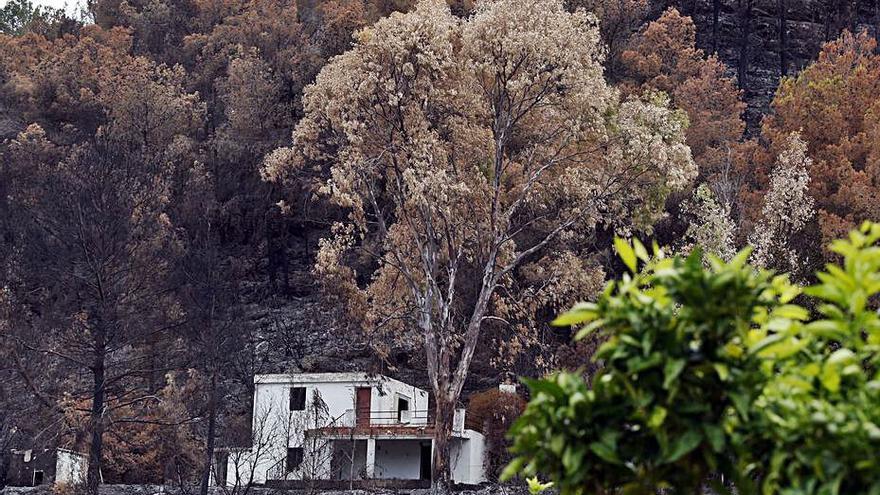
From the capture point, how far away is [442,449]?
27.3 m

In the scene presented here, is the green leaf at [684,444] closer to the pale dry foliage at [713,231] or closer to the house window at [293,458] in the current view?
the pale dry foliage at [713,231]

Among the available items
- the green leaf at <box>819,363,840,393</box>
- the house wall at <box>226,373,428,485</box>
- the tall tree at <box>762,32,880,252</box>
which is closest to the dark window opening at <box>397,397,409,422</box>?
the house wall at <box>226,373,428,485</box>

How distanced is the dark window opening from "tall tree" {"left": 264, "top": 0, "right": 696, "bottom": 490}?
1170 cm

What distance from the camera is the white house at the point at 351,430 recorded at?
39.0 m

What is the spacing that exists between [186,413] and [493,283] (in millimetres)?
13423

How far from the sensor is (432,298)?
2973cm

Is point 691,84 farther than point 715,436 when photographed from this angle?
Yes

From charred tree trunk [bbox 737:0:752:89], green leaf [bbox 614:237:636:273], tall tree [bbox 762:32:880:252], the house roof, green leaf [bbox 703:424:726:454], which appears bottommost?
green leaf [bbox 703:424:726:454]

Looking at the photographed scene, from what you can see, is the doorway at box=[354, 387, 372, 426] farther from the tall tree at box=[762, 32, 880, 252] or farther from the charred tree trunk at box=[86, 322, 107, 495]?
the tall tree at box=[762, 32, 880, 252]

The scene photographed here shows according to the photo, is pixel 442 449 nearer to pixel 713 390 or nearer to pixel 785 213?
pixel 785 213

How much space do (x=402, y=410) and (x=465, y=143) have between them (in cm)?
1496

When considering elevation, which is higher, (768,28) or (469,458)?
(768,28)

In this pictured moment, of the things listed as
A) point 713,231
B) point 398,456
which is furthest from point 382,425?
point 713,231

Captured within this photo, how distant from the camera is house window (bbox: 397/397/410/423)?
1647 inches
